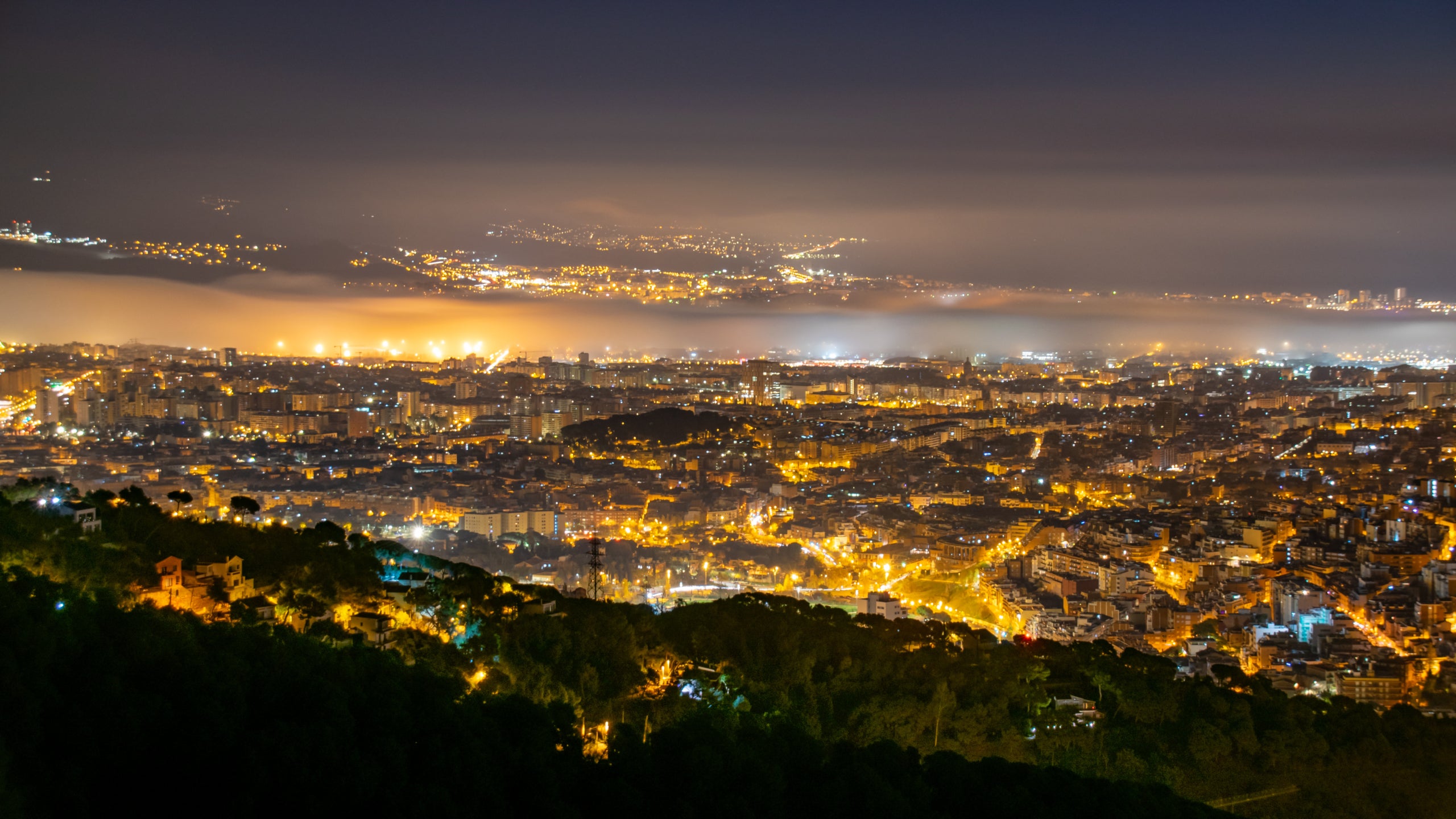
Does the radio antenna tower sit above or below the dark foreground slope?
below

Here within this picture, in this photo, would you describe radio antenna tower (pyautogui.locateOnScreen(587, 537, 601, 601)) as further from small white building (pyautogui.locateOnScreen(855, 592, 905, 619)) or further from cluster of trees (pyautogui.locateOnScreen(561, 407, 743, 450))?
cluster of trees (pyautogui.locateOnScreen(561, 407, 743, 450))

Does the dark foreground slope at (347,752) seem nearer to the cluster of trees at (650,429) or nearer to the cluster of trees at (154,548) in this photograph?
the cluster of trees at (154,548)

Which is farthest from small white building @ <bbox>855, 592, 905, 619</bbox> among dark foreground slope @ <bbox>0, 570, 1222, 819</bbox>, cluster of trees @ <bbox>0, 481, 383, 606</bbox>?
dark foreground slope @ <bbox>0, 570, 1222, 819</bbox>

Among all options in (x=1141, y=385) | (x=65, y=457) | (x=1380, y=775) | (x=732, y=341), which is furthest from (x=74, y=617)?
(x=732, y=341)

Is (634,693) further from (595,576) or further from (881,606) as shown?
(881,606)

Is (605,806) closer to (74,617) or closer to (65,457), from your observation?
(74,617)

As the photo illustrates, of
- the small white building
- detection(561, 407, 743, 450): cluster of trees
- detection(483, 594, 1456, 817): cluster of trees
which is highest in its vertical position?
detection(561, 407, 743, 450): cluster of trees
